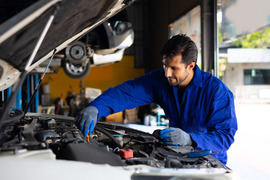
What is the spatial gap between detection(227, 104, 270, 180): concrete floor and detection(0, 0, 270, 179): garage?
0.7 inches

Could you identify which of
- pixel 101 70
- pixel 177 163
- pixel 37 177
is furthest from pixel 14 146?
pixel 101 70

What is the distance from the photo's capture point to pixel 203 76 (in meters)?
1.87

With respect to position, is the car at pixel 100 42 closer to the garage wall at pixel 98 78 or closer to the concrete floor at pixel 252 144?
the concrete floor at pixel 252 144

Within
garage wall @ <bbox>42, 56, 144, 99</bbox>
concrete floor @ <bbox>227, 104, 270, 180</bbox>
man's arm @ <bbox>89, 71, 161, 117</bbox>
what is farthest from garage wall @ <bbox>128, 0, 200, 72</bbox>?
man's arm @ <bbox>89, 71, 161, 117</bbox>

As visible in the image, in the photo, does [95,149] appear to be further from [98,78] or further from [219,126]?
[98,78]

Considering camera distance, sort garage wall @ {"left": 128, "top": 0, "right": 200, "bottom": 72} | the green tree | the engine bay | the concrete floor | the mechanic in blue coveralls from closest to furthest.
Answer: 1. the engine bay
2. the mechanic in blue coveralls
3. the concrete floor
4. the green tree
5. garage wall @ {"left": 128, "top": 0, "right": 200, "bottom": 72}

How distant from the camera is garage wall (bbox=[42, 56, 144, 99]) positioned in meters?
8.51

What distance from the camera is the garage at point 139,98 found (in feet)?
3.01

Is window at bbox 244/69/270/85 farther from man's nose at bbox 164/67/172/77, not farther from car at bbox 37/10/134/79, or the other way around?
man's nose at bbox 164/67/172/77

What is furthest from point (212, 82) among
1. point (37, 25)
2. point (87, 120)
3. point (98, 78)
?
point (98, 78)

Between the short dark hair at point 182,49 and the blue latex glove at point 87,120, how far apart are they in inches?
24.1

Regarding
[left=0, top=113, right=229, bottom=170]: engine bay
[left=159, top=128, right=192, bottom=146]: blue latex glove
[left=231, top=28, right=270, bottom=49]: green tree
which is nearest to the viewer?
[left=0, top=113, right=229, bottom=170]: engine bay

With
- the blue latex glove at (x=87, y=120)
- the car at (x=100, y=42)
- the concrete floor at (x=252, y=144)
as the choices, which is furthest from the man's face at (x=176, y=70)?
the concrete floor at (x=252, y=144)

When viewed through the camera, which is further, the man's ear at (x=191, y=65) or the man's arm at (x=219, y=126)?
the man's ear at (x=191, y=65)
